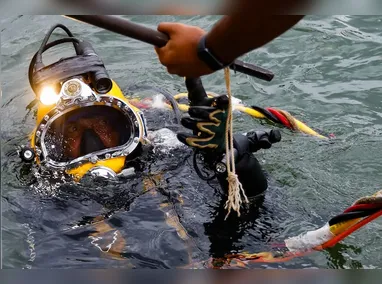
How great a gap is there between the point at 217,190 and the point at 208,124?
661 millimetres

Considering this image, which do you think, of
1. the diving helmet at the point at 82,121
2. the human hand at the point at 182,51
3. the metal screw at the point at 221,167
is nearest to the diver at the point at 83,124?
the diving helmet at the point at 82,121

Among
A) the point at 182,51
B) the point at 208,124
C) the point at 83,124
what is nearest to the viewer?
the point at 182,51

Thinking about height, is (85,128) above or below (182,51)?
below

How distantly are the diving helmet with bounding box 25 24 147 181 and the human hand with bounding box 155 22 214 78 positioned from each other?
151 cm

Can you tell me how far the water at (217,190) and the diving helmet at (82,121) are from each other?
0.49 ft

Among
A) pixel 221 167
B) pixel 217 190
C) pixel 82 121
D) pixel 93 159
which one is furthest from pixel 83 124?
pixel 221 167

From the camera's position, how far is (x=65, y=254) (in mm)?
2621

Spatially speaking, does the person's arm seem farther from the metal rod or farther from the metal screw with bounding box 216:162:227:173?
the metal screw with bounding box 216:162:227:173

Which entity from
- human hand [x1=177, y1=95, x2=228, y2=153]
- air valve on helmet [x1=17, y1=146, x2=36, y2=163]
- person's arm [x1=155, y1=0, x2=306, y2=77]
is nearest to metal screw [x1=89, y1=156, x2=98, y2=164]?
air valve on helmet [x1=17, y1=146, x2=36, y2=163]

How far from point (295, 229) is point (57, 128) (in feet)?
4.86

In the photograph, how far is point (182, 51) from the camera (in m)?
1.63

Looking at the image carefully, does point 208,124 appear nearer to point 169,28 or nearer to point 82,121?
point 169,28

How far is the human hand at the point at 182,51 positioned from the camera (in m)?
1.61

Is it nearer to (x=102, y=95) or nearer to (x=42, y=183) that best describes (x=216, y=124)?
(x=102, y=95)
